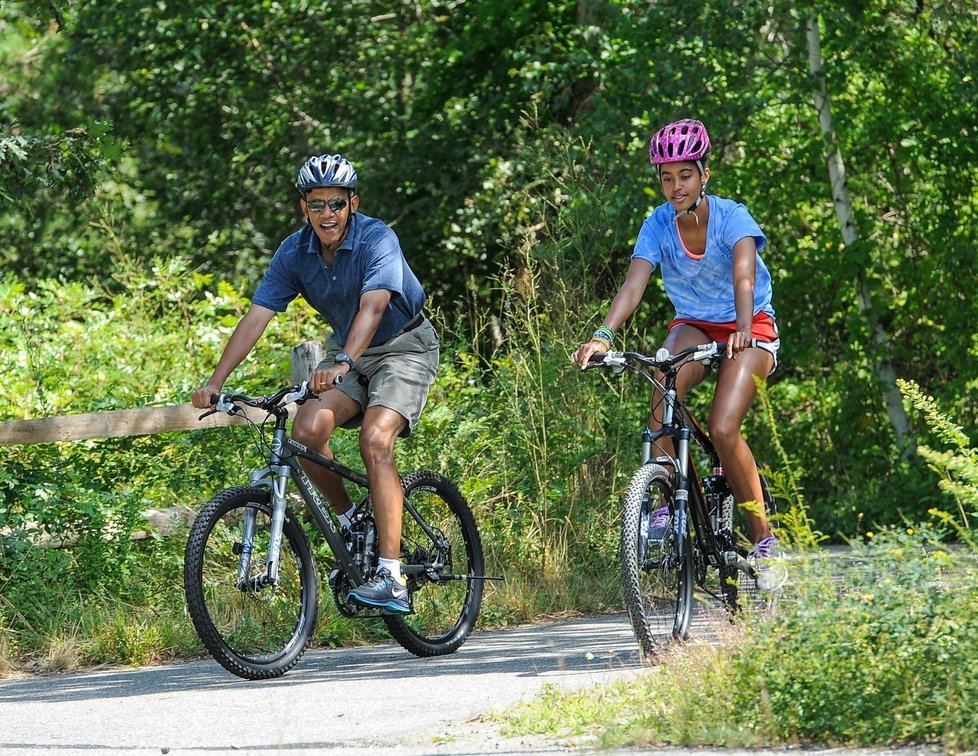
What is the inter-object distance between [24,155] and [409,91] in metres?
10.1

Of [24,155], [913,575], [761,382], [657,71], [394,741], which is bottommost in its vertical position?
[394,741]

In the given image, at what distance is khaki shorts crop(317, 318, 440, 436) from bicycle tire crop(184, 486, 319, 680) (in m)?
0.66

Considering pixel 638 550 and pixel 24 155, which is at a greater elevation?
pixel 24 155

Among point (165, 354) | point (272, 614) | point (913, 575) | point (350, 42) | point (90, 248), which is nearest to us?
point (913, 575)

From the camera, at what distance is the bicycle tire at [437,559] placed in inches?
287

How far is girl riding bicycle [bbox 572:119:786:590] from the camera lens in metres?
6.79

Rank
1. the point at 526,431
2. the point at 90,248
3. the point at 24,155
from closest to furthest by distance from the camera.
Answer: the point at 24,155, the point at 526,431, the point at 90,248

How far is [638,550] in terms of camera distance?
21.2 ft

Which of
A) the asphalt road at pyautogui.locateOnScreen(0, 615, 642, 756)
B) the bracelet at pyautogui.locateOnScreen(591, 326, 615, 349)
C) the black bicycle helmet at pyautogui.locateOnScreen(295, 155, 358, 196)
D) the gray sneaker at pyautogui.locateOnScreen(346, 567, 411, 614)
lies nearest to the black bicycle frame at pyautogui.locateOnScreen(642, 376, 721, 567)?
the bracelet at pyautogui.locateOnScreen(591, 326, 615, 349)

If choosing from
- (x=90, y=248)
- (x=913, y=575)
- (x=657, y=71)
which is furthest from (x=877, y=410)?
(x=90, y=248)

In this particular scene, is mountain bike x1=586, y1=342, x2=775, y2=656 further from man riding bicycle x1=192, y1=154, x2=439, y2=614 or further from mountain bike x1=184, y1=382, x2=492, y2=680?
mountain bike x1=184, y1=382, x2=492, y2=680

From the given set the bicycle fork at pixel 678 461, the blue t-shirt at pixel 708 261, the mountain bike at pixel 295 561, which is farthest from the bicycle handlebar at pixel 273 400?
the blue t-shirt at pixel 708 261

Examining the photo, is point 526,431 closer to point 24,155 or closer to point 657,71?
point 24,155

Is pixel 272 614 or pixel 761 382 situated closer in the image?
pixel 761 382
